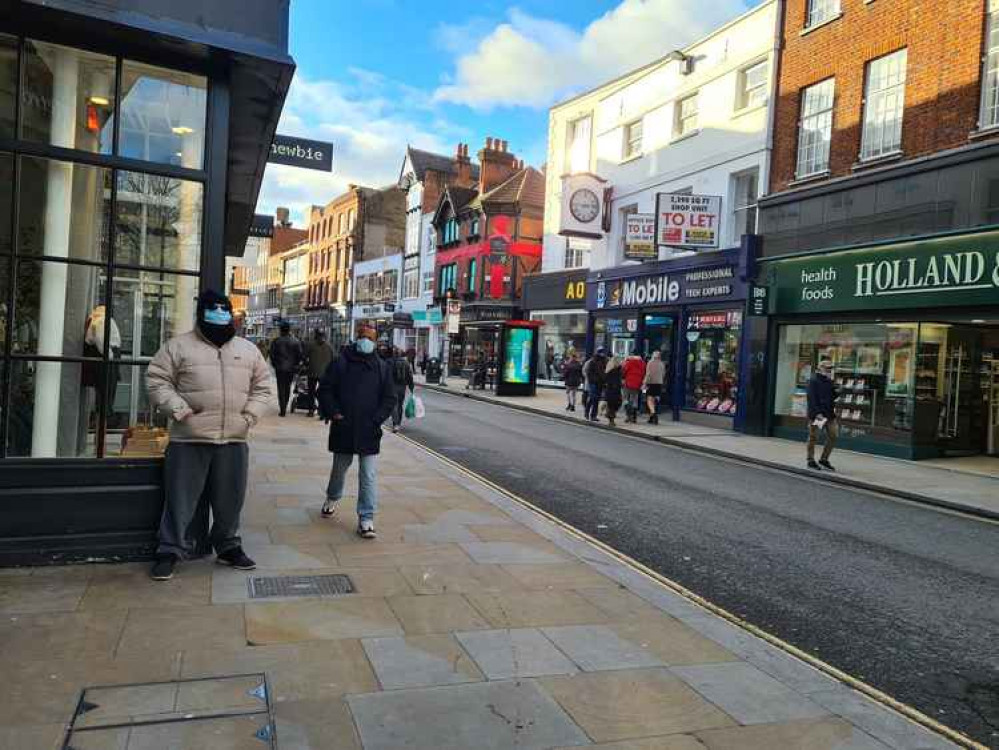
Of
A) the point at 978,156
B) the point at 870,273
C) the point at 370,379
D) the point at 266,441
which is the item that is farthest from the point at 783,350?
the point at 370,379

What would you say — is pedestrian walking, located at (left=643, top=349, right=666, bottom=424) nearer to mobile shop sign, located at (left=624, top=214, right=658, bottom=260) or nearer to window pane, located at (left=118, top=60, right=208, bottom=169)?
mobile shop sign, located at (left=624, top=214, right=658, bottom=260)

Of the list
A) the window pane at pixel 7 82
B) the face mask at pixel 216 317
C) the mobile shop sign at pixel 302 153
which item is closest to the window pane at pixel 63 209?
the window pane at pixel 7 82

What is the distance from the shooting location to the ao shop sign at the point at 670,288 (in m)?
19.8

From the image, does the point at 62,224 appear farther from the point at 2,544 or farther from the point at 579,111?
the point at 579,111

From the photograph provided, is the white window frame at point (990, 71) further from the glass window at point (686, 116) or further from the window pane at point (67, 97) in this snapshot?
the window pane at point (67, 97)

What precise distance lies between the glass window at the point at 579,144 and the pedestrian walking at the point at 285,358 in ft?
51.1

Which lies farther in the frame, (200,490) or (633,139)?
(633,139)

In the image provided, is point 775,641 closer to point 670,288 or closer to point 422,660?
point 422,660

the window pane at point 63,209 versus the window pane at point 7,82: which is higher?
the window pane at point 7,82

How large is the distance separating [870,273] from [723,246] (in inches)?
202

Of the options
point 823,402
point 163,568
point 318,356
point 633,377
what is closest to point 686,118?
point 633,377

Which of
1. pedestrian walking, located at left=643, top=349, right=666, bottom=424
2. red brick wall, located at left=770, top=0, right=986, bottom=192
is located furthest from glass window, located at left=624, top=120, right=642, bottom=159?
pedestrian walking, located at left=643, top=349, right=666, bottom=424

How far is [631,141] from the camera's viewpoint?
2512 cm

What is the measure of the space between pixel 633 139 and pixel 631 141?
0.12 meters
